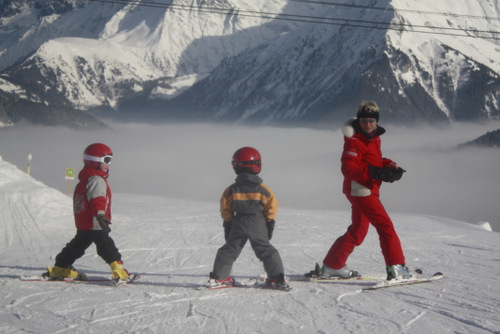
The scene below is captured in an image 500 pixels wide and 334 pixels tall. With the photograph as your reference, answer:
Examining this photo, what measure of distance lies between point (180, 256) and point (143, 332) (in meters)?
4.16

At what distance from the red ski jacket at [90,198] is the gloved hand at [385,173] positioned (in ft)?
8.57

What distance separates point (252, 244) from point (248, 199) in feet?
1.43

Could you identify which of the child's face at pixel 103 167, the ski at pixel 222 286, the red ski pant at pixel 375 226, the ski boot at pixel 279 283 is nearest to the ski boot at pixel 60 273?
the child's face at pixel 103 167

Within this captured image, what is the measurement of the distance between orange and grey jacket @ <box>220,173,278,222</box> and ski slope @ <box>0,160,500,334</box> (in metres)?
0.73

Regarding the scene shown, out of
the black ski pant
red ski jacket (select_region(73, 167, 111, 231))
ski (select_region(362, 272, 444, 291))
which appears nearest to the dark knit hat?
ski (select_region(362, 272, 444, 291))

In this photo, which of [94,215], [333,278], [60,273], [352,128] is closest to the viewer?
[352,128]

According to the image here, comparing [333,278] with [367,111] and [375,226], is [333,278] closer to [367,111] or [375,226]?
[375,226]

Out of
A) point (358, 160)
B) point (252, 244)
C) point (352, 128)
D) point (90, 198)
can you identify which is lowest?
point (252, 244)

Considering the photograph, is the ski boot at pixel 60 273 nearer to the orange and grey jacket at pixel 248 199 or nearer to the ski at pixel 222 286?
the ski at pixel 222 286

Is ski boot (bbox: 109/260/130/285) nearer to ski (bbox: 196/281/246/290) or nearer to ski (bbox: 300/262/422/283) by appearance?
ski (bbox: 196/281/246/290)

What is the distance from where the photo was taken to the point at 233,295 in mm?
5117

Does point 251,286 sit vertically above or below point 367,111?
below

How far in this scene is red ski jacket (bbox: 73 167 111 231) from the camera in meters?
5.63

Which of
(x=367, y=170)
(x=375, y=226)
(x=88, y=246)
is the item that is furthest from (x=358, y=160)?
(x=88, y=246)
